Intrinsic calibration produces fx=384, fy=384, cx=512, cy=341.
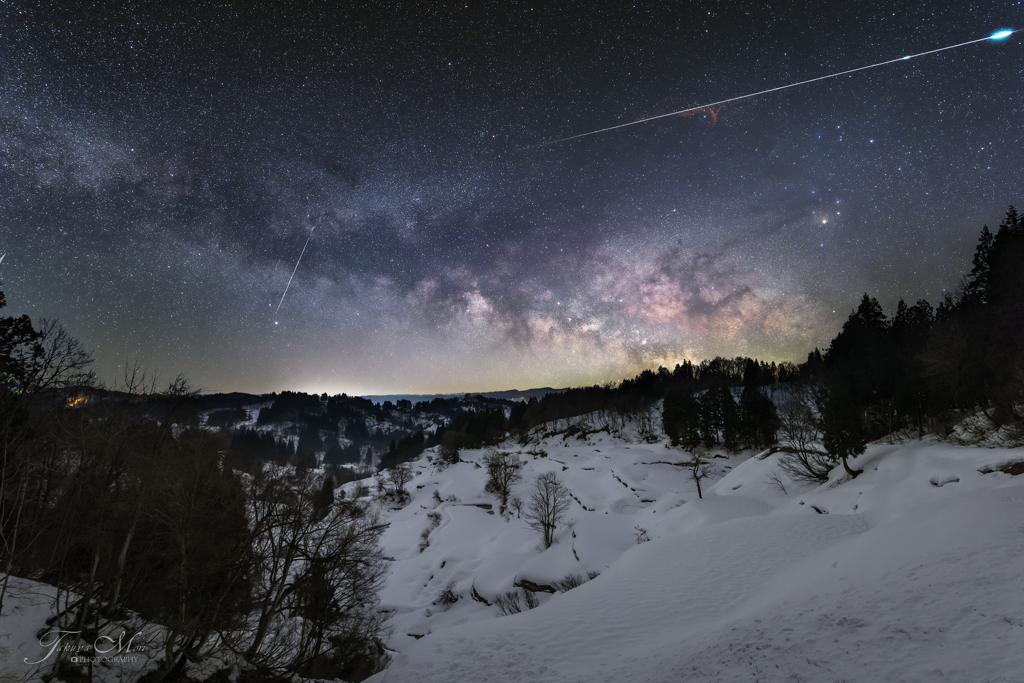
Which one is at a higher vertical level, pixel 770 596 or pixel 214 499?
pixel 214 499

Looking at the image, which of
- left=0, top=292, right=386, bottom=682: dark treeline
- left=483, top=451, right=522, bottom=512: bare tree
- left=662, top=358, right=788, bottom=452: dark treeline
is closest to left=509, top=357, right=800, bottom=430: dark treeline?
left=662, top=358, right=788, bottom=452: dark treeline

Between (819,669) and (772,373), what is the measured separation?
16442cm

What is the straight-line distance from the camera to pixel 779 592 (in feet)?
43.4

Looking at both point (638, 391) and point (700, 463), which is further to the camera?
point (638, 391)

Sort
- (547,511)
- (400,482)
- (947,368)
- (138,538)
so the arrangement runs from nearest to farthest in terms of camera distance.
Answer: (138,538) < (947,368) < (547,511) < (400,482)

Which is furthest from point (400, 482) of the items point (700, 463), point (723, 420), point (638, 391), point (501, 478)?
point (638, 391)

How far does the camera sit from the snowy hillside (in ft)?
26.4

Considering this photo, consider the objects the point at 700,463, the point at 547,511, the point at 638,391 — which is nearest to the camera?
the point at 547,511

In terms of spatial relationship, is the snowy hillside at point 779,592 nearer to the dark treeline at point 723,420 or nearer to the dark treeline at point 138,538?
the dark treeline at point 138,538

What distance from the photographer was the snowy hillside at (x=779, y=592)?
8039 mm

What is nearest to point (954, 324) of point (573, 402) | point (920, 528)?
point (920, 528)

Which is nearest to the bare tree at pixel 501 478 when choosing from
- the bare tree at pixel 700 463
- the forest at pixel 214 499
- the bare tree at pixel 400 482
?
the bare tree at pixel 400 482

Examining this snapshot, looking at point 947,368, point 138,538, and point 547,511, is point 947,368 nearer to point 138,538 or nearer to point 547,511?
point 547,511

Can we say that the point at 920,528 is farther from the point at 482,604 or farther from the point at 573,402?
the point at 573,402
